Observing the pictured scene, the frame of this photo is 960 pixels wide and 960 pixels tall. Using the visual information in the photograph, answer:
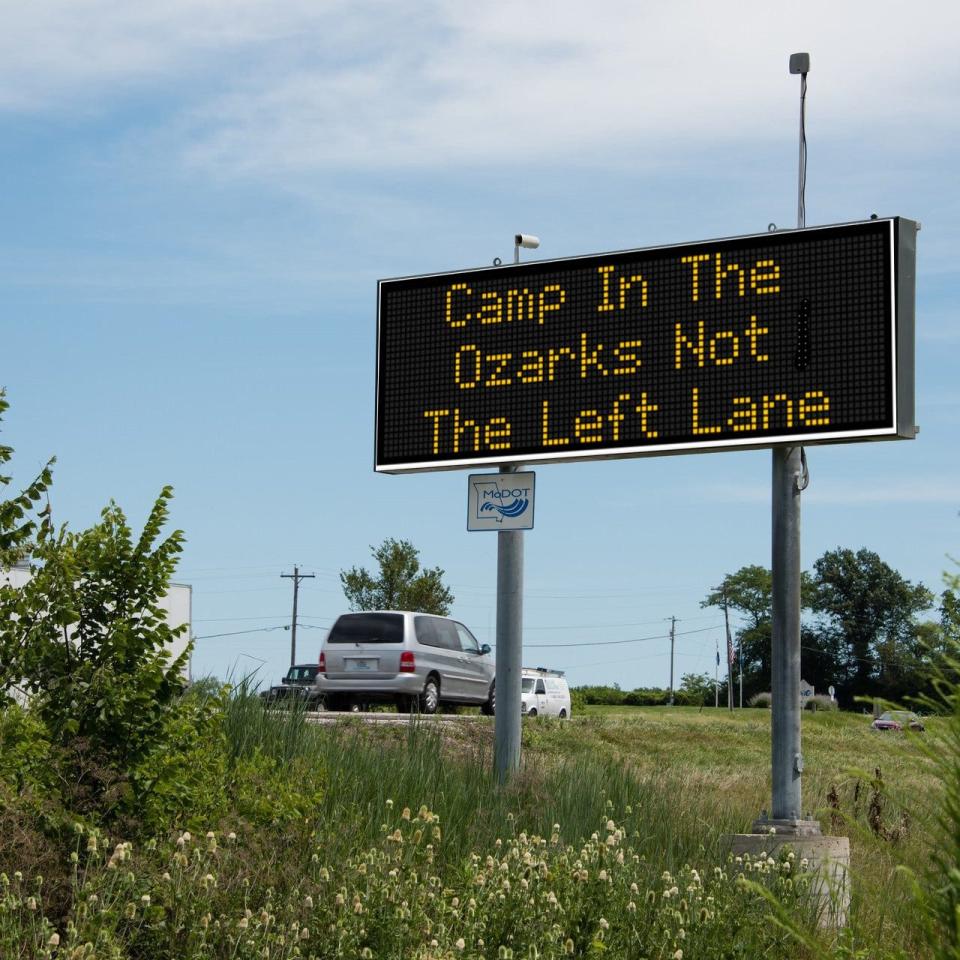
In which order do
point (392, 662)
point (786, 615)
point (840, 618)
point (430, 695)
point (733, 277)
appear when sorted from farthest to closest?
point (840, 618) < point (430, 695) < point (392, 662) < point (733, 277) < point (786, 615)

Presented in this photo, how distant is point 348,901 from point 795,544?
18.1 feet

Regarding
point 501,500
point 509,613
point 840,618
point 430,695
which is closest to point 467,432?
point 501,500

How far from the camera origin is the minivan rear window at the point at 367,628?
2336 cm

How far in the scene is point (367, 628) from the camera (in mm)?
23656

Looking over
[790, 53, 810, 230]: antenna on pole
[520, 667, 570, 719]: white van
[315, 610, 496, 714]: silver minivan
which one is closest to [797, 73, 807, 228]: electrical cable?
[790, 53, 810, 230]: antenna on pole

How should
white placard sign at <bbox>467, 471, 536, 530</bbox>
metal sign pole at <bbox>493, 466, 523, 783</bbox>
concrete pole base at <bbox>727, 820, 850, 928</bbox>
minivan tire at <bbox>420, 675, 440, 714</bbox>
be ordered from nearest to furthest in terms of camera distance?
concrete pole base at <bbox>727, 820, 850, 928</bbox> → white placard sign at <bbox>467, 471, 536, 530</bbox> → metal sign pole at <bbox>493, 466, 523, 783</bbox> → minivan tire at <bbox>420, 675, 440, 714</bbox>

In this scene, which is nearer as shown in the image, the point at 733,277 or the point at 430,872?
the point at 430,872

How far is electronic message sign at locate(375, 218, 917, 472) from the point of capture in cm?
1038

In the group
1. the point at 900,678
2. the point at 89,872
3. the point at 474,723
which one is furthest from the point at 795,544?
the point at 900,678

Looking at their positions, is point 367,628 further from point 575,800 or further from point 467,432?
point 575,800

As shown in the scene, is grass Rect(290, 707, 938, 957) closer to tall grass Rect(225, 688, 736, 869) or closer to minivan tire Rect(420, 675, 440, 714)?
tall grass Rect(225, 688, 736, 869)

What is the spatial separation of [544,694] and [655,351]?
108ft

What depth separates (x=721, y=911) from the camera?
7586 mm

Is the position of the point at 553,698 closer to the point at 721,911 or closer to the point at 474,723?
the point at 474,723
